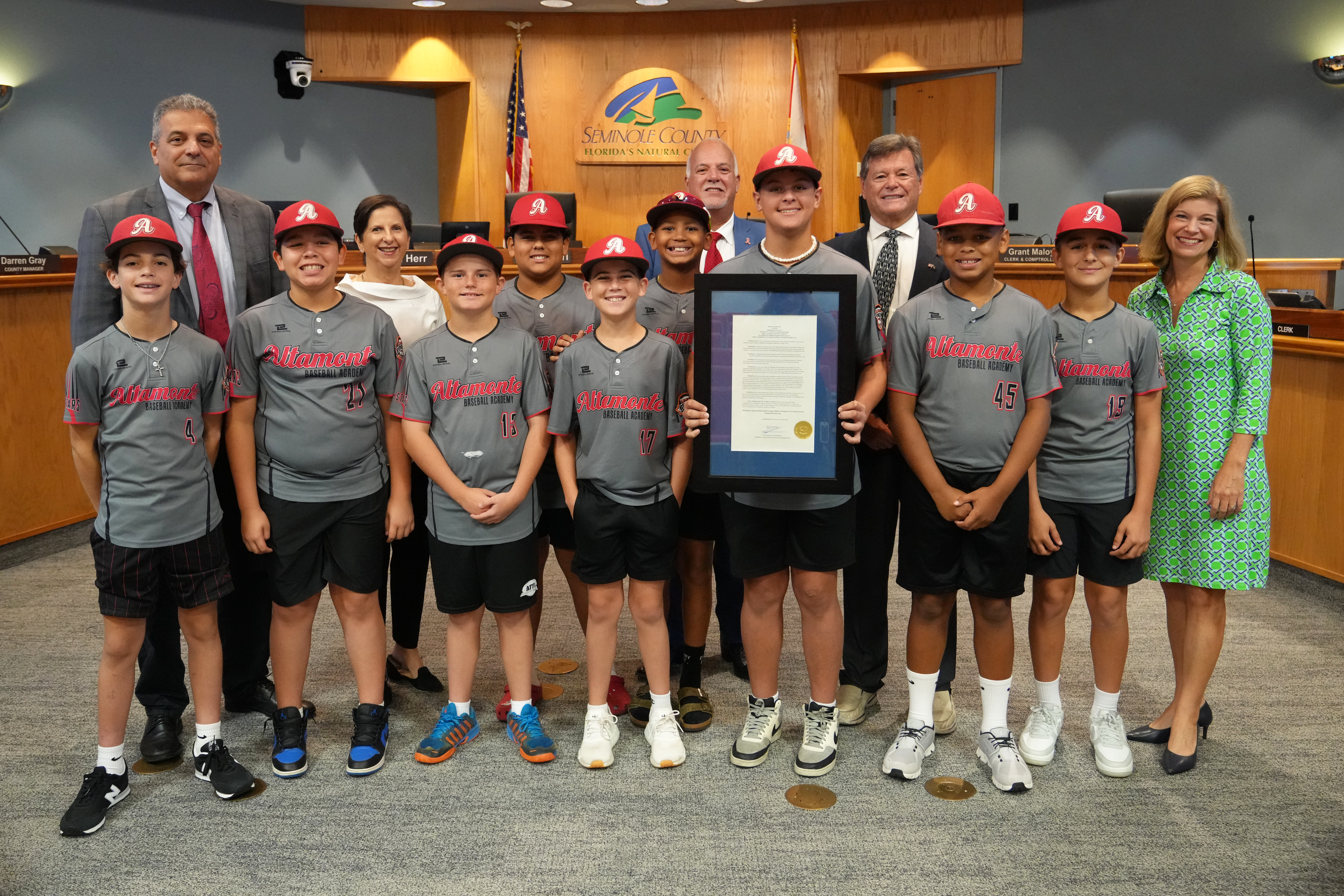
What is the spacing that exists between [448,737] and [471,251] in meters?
1.42

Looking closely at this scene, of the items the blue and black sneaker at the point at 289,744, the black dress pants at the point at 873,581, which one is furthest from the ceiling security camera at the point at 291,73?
the black dress pants at the point at 873,581

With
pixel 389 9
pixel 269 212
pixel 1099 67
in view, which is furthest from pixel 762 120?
pixel 269 212

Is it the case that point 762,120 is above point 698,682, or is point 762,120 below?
above

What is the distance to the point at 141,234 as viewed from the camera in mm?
2404

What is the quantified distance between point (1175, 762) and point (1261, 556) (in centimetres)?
63

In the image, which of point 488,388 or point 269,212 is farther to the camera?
point 269,212

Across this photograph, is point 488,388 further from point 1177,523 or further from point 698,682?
point 1177,523

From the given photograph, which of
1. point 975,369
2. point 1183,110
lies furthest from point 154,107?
point 1183,110

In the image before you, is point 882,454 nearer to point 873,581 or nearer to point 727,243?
point 873,581

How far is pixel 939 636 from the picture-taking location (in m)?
2.68

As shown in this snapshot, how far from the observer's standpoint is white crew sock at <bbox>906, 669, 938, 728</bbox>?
2.70m

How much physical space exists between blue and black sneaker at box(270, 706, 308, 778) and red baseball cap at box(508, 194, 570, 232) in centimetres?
159

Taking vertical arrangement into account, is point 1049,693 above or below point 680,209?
below

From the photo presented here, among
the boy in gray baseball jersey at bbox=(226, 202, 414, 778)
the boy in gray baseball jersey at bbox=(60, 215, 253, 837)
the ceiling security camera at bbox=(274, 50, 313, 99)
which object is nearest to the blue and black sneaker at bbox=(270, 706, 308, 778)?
the boy in gray baseball jersey at bbox=(226, 202, 414, 778)
